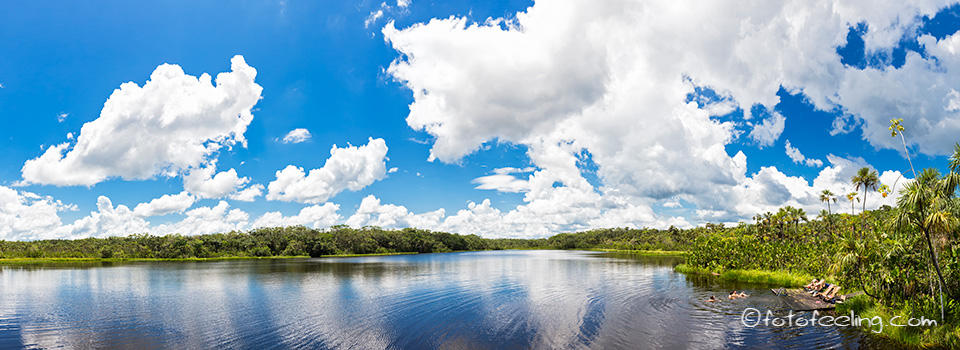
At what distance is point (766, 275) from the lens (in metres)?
60.0

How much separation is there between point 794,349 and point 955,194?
1129cm

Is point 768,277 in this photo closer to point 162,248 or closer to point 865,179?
point 865,179

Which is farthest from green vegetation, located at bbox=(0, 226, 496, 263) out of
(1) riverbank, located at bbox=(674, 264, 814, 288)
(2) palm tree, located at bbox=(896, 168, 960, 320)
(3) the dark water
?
(2) palm tree, located at bbox=(896, 168, 960, 320)

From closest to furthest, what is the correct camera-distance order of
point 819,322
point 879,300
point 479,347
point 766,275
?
point 479,347 < point 879,300 < point 819,322 < point 766,275

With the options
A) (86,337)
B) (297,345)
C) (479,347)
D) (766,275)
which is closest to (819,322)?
(479,347)

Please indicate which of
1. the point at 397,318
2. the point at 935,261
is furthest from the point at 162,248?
the point at 935,261

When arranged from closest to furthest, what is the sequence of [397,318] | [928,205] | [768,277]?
1. [928,205]
2. [397,318]
3. [768,277]

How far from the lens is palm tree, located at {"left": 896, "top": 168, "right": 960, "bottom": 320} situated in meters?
21.0

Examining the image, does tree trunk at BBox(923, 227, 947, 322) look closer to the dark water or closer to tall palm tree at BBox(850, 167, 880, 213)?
the dark water

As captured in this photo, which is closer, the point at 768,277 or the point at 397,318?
the point at 397,318

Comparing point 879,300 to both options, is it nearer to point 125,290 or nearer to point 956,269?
point 956,269

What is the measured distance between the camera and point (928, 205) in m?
21.5

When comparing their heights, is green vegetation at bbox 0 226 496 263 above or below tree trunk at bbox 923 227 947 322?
below

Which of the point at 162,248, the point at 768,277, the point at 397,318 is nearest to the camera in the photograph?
the point at 397,318
